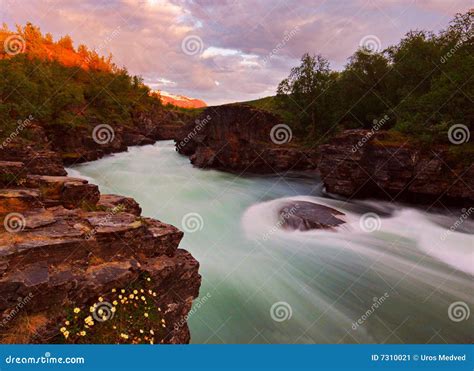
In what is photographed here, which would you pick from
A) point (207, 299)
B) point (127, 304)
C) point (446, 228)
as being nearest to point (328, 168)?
point (446, 228)

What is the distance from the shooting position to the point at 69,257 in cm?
667

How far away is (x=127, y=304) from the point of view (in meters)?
6.39

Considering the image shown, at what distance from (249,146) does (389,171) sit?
15512mm

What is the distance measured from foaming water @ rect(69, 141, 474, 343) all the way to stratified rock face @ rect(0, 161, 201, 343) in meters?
2.37

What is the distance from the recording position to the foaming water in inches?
345

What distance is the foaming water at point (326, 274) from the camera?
8766mm

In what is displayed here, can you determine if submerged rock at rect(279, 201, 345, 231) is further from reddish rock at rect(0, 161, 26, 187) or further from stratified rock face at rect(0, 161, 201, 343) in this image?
reddish rock at rect(0, 161, 26, 187)

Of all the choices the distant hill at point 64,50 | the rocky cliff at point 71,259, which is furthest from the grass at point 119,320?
the distant hill at point 64,50

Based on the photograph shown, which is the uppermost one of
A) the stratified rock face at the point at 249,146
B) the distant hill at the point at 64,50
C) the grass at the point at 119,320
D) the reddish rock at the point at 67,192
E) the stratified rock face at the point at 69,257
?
the distant hill at the point at 64,50

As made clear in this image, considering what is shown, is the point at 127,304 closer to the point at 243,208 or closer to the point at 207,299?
the point at 207,299

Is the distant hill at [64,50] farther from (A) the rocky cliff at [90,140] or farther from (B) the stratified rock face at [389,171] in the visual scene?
(B) the stratified rock face at [389,171]

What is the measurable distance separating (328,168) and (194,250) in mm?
13130

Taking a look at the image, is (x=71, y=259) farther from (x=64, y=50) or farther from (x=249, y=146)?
(x=64, y=50)

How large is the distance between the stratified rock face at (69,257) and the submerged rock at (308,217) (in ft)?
28.1
